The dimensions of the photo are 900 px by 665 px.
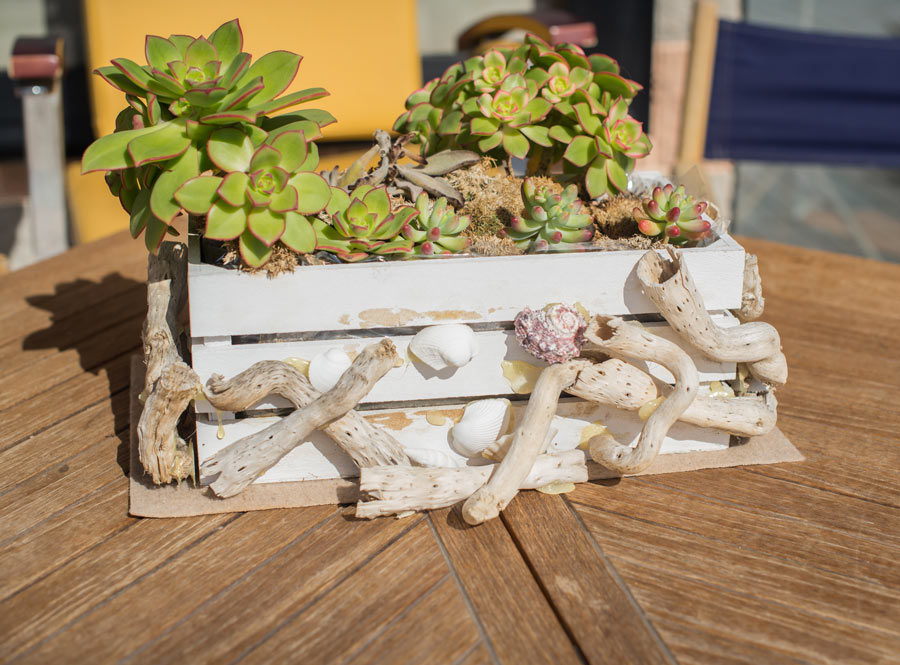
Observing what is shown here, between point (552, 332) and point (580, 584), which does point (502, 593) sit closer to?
point (580, 584)

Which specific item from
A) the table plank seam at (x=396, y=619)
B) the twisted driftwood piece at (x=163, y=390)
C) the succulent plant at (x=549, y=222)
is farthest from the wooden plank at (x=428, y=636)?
the succulent plant at (x=549, y=222)

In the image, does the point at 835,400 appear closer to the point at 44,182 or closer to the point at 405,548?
the point at 405,548

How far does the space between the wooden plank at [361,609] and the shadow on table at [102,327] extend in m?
0.46

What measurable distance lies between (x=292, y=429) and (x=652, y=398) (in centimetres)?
44

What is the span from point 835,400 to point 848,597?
0.45 m

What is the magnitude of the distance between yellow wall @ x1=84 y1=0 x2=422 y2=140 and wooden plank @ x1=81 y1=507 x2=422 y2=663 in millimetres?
1951

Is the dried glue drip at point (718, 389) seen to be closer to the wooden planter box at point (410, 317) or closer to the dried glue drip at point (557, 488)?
the wooden planter box at point (410, 317)

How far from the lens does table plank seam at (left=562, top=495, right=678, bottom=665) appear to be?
0.76m

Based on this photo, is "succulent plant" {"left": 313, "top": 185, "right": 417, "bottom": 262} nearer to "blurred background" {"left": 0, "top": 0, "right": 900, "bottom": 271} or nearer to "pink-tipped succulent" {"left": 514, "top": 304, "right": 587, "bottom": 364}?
"pink-tipped succulent" {"left": 514, "top": 304, "right": 587, "bottom": 364}

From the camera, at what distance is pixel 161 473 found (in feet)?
3.12

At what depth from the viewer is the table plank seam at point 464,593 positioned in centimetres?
75

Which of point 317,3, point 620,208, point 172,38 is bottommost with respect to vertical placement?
point 620,208

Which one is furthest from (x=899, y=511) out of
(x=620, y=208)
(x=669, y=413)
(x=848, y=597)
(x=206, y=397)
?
(x=206, y=397)

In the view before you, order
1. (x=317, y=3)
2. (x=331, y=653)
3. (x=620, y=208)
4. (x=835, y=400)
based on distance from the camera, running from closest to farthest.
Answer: (x=331, y=653) < (x=620, y=208) < (x=835, y=400) < (x=317, y=3)
